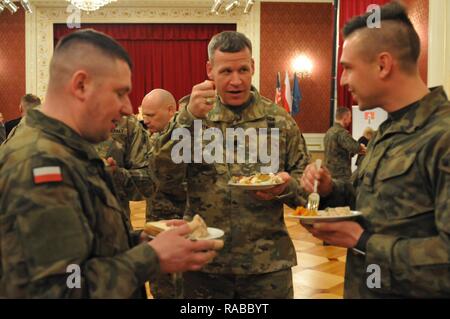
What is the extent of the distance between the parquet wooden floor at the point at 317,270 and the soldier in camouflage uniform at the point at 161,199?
47.7 inches

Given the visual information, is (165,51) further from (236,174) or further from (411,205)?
(411,205)

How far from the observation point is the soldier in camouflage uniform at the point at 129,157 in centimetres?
305

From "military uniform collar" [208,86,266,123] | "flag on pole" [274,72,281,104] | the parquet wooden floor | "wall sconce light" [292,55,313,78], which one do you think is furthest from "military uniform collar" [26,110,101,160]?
"wall sconce light" [292,55,313,78]

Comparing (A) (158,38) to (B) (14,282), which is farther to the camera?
A: (A) (158,38)

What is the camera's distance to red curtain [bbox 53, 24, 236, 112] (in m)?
11.2

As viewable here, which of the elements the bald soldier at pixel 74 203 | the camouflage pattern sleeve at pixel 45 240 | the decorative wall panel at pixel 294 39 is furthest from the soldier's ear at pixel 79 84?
the decorative wall panel at pixel 294 39

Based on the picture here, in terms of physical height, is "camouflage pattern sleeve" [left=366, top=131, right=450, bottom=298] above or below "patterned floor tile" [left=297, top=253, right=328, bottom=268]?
above

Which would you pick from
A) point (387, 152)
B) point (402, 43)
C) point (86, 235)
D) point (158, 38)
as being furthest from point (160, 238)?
point (158, 38)

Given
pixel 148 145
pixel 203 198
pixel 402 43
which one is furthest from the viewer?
pixel 148 145

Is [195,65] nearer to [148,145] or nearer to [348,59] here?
[148,145]

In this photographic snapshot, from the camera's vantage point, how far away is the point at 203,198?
2301 mm

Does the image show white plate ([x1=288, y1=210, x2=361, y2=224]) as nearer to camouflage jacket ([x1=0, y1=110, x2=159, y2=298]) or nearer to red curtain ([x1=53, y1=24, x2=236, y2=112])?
camouflage jacket ([x1=0, y1=110, x2=159, y2=298])

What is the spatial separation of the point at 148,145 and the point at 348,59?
194 centimetres

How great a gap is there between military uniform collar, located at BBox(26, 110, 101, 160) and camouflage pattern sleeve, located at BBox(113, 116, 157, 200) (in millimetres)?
1598
